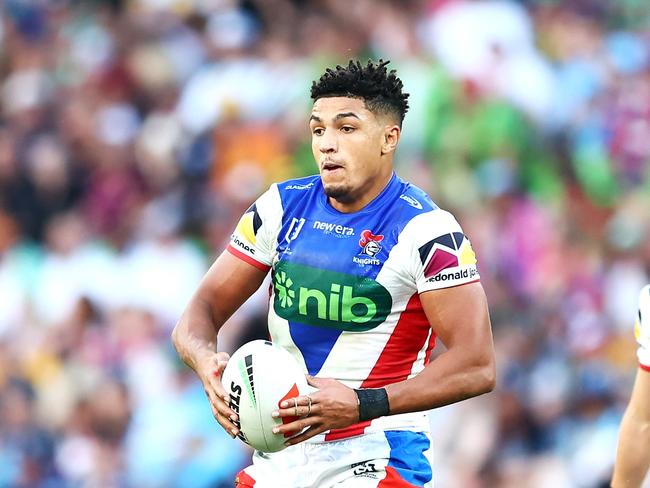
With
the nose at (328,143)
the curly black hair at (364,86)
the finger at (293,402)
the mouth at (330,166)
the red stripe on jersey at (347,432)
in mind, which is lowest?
the red stripe on jersey at (347,432)

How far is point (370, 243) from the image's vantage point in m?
5.19

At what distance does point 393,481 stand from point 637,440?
1069 mm

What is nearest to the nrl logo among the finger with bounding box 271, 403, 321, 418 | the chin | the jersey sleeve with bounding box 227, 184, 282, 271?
the chin

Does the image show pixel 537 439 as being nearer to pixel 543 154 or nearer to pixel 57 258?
pixel 543 154

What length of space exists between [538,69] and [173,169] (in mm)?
3349

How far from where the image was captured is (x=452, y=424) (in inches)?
370

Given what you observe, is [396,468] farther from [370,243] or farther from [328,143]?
[328,143]

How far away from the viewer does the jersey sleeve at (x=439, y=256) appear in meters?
5.03

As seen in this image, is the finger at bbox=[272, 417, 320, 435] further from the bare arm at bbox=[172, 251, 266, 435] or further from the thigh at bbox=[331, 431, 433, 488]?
the bare arm at bbox=[172, 251, 266, 435]

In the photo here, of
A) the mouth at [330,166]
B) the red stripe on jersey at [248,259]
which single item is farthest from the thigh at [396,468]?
the mouth at [330,166]

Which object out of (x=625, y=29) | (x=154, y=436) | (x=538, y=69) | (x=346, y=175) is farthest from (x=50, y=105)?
(x=346, y=175)

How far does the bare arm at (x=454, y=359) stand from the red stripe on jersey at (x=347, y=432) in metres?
0.32

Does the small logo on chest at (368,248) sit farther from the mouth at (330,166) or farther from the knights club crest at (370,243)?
the mouth at (330,166)

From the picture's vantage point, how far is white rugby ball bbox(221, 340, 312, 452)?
4.75m
